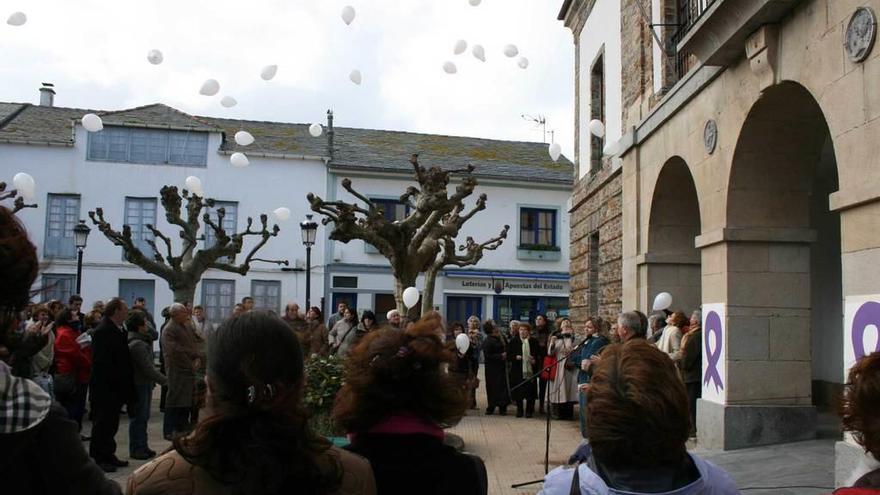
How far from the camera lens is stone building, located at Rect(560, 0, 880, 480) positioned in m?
5.52

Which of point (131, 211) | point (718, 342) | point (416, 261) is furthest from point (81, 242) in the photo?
point (718, 342)

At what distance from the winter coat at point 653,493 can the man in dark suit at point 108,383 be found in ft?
21.9

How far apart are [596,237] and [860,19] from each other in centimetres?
968

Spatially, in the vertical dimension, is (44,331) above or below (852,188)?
below

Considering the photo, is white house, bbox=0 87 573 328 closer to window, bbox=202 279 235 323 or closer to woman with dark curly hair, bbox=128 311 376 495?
window, bbox=202 279 235 323

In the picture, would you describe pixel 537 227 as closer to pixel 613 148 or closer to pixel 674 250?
pixel 613 148

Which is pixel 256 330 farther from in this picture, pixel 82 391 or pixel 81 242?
pixel 81 242

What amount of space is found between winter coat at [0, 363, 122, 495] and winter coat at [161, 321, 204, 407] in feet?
23.4

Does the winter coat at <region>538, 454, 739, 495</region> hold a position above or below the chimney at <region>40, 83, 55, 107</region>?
below

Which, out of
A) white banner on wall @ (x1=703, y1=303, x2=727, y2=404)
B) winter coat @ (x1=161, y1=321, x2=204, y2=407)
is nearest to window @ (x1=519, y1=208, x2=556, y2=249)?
white banner on wall @ (x1=703, y1=303, x2=727, y2=404)

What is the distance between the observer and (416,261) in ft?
34.0

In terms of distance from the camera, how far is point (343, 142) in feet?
97.3

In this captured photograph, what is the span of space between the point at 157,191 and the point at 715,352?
73.7ft

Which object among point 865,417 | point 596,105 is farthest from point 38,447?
point 596,105
